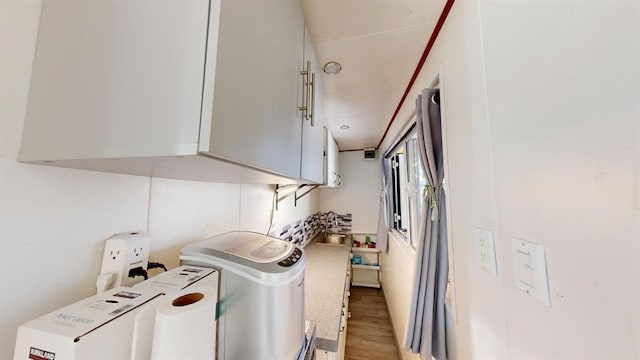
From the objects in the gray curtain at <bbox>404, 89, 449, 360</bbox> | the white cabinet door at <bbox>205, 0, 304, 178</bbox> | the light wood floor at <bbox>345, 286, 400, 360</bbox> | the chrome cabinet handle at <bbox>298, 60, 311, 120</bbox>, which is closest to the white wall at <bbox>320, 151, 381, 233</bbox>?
the light wood floor at <bbox>345, 286, 400, 360</bbox>

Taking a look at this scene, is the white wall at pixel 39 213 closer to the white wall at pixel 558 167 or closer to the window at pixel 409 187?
the white wall at pixel 558 167

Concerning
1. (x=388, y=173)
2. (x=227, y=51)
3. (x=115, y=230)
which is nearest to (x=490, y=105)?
(x=227, y=51)

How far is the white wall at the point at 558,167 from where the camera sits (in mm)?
322

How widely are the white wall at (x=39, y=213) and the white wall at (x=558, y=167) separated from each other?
104 centimetres

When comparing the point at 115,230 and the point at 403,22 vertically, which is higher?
the point at 403,22

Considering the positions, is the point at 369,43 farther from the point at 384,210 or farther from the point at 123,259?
the point at 384,210

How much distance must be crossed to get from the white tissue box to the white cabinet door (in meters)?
0.29

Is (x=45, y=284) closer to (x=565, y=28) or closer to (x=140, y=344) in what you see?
(x=140, y=344)

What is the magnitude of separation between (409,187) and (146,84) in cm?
211

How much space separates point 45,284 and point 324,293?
1.26 meters

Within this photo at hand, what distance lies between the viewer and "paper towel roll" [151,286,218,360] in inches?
12.3

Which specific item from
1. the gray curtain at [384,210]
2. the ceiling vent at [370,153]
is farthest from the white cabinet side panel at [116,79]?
the ceiling vent at [370,153]

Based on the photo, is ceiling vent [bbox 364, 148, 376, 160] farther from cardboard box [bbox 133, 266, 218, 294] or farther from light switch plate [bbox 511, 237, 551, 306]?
cardboard box [bbox 133, 266, 218, 294]

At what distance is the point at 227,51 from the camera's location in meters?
0.37
